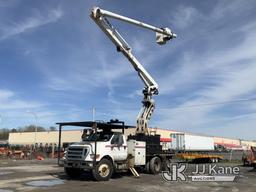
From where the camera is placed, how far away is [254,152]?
29.9 meters

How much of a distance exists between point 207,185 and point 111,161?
16.6 feet

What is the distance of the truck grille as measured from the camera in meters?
18.9

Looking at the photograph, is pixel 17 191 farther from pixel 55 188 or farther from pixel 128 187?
pixel 128 187

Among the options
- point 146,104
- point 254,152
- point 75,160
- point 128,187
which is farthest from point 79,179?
point 254,152

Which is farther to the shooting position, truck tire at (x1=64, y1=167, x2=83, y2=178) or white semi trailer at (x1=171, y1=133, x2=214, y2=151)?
white semi trailer at (x1=171, y1=133, x2=214, y2=151)

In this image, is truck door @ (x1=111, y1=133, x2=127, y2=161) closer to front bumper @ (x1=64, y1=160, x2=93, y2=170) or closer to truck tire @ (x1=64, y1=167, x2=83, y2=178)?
front bumper @ (x1=64, y1=160, x2=93, y2=170)

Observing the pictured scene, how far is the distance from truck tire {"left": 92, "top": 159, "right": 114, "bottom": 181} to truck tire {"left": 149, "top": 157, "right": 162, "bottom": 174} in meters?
4.02

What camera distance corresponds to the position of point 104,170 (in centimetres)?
1894

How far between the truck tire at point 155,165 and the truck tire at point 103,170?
402cm

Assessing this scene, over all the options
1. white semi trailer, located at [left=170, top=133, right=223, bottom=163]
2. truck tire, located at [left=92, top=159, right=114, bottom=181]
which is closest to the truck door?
truck tire, located at [left=92, top=159, right=114, bottom=181]

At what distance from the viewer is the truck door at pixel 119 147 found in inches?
784

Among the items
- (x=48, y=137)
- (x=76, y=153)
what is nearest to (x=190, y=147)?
(x=76, y=153)

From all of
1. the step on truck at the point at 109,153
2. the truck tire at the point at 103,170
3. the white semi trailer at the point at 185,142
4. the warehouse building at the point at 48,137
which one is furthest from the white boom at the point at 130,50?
the warehouse building at the point at 48,137

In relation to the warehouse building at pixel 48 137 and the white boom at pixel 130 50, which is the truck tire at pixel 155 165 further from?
the warehouse building at pixel 48 137
